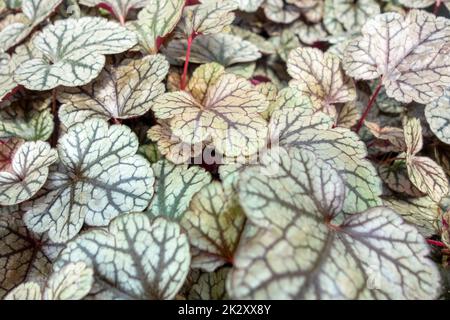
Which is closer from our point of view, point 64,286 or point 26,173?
point 64,286

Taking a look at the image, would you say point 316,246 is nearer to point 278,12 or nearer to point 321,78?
point 321,78

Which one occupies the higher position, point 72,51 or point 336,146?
point 72,51

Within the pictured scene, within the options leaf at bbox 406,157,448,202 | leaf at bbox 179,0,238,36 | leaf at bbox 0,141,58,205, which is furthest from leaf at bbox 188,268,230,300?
leaf at bbox 179,0,238,36

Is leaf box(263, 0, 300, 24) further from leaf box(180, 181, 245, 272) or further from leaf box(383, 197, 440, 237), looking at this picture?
leaf box(180, 181, 245, 272)

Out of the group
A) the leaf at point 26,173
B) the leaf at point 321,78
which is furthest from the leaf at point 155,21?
the leaf at point 26,173

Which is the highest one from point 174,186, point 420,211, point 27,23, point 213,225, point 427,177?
point 27,23

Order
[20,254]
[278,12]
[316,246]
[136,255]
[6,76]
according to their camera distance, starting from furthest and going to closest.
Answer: [278,12], [6,76], [20,254], [136,255], [316,246]

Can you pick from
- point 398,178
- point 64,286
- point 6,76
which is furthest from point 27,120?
point 398,178
